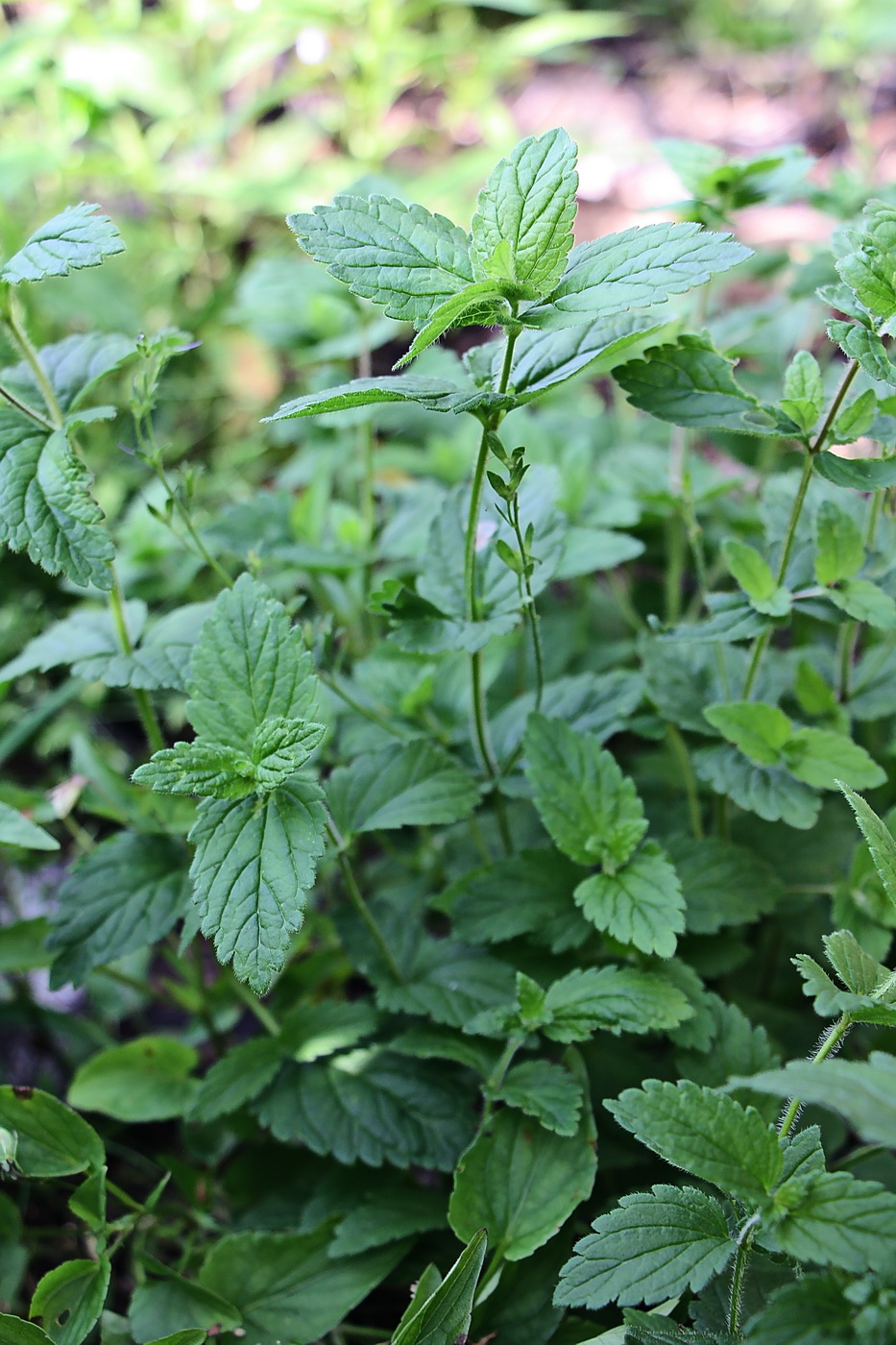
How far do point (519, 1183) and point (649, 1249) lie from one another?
0.87ft

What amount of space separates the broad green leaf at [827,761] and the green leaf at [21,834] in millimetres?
960

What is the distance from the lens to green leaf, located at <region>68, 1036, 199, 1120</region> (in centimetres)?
141

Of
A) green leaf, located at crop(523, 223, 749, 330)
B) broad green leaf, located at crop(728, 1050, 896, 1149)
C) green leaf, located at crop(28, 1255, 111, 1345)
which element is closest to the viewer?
broad green leaf, located at crop(728, 1050, 896, 1149)

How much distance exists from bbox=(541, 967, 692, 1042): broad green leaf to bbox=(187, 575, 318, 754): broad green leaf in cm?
47

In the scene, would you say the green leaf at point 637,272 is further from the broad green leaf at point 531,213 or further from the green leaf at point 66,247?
the green leaf at point 66,247

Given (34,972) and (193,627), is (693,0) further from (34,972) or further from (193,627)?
(34,972)

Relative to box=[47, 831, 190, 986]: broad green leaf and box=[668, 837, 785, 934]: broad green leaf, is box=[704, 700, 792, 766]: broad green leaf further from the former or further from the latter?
box=[47, 831, 190, 986]: broad green leaf

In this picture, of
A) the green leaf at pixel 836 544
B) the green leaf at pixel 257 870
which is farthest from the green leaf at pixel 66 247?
the green leaf at pixel 836 544

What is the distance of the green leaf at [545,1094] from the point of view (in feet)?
3.81

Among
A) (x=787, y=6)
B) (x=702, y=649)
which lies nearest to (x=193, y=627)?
(x=702, y=649)

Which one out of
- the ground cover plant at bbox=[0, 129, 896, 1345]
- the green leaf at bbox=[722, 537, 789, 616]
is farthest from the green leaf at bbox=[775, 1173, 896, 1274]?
the green leaf at bbox=[722, 537, 789, 616]

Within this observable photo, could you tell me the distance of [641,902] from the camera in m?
1.20

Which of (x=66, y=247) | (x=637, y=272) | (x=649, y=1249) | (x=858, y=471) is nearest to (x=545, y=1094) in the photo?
(x=649, y=1249)

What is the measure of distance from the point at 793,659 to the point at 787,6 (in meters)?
3.52
